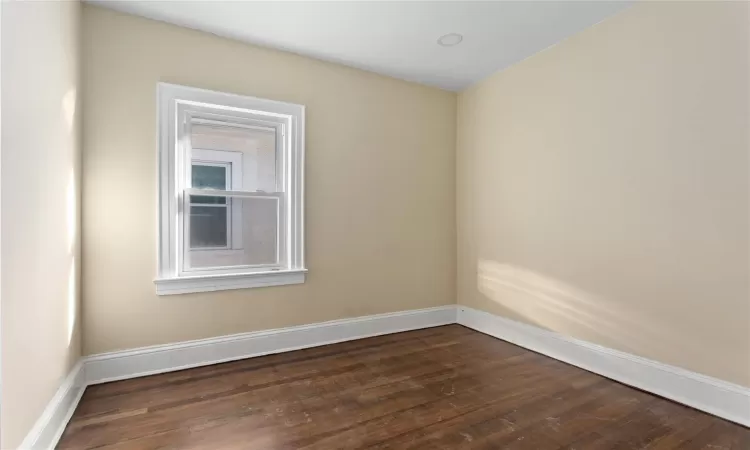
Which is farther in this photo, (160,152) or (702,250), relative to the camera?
(160,152)

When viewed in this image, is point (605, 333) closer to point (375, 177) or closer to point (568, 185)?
point (568, 185)

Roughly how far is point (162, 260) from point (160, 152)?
0.76 metres

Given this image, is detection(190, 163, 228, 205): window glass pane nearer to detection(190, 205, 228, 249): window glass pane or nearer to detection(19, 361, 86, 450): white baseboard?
detection(190, 205, 228, 249): window glass pane

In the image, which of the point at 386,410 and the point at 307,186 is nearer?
the point at 386,410

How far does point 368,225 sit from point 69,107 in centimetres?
224

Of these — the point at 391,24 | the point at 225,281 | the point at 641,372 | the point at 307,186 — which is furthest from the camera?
the point at 307,186

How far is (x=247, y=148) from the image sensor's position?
2.96 meters

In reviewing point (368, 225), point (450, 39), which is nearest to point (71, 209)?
point (368, 225)

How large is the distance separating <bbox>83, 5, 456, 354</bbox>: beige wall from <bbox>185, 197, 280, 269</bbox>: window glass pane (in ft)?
0.90

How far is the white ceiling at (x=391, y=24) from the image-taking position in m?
2.36

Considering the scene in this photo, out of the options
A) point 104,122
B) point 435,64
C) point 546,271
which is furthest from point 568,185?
point 104,122

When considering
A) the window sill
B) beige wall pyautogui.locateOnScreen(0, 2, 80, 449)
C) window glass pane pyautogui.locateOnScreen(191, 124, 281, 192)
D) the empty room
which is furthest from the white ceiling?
the window sill

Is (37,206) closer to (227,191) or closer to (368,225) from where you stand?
(227,191)

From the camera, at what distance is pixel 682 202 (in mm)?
2141
